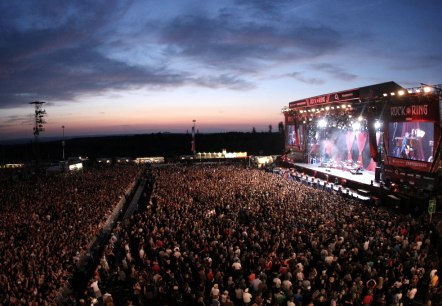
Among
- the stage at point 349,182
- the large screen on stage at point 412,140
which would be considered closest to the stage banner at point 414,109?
the large screen on stage at point 412,140

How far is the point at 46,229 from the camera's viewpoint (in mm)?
12203

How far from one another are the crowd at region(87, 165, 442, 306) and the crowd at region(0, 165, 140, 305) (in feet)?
3.49

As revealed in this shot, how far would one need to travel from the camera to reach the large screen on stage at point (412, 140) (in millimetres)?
16453

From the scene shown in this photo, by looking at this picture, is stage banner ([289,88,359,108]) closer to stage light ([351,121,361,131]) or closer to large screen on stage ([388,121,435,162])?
stage light ([351,121,361,131])

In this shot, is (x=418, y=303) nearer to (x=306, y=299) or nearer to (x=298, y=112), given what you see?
(x=306, y=299)

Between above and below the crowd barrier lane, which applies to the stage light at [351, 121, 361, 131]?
above

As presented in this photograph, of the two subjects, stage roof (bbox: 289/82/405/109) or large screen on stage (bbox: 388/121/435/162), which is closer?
large screen on stage (bbox: 388/121/435/162)

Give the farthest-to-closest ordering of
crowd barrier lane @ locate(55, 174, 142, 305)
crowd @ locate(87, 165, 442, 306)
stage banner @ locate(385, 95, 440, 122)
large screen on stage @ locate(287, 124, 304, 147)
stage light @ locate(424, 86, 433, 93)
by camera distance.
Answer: large screen on stage @ locate(287, 124, 304, 147) → stage banner @ locate(385, 95, 440, 122) → stage light @ locate(424, 86, 433, 93) → crowd barrier lane @ locate(55, 174, 142, 305) → crowd @ locate(87, 165, 442, 306)

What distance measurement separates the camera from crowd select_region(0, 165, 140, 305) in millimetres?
8391

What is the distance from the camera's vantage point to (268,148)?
269 ft

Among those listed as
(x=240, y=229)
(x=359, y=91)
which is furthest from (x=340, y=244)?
(x=359, y=91)

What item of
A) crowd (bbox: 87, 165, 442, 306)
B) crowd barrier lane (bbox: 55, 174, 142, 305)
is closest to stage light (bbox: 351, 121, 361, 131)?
crowd (bbox: 87, 165, 442, 306)

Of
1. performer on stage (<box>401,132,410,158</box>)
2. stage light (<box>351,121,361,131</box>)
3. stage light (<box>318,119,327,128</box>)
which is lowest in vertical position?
performer on stage (<box>401,132,410,158</box>)

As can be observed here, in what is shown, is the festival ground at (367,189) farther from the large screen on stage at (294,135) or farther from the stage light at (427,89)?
the stage light at (427,89)
